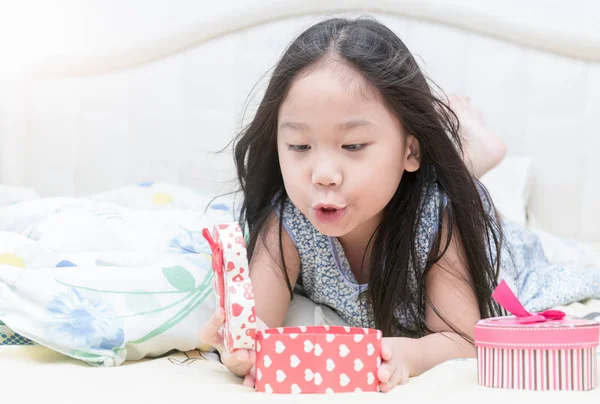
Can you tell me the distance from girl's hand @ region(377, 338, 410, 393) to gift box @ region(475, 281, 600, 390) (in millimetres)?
116

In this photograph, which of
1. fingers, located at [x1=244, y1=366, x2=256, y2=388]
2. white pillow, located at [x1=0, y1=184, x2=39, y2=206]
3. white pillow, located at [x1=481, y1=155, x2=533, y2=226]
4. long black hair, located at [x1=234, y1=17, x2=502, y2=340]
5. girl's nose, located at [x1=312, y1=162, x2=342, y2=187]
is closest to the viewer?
fingers, located at [x1=244, y1=366, x2=256, y2=388]

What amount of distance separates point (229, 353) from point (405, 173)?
50cm

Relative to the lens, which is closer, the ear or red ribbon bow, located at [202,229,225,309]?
red ribbon bow, located at [202,229,225,309]

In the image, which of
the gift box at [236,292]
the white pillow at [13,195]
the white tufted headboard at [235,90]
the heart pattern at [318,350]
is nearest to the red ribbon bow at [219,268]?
the gift box at [236,292]

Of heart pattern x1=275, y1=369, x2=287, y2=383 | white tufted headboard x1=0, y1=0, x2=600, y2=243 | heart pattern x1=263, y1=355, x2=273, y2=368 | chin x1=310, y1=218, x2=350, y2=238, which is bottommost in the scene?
heart pattern x1=275, y1=369, x2=287, y2=383

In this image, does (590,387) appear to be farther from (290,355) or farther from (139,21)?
(139,21)

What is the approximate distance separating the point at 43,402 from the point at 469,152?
1310 mm

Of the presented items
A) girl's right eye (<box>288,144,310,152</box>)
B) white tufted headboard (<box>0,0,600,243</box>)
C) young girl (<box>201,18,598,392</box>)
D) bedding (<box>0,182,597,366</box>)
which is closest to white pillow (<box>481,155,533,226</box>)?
white tufted headboard (<box>0,0,600,243</box>)

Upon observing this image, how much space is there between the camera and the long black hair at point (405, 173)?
3.79ft

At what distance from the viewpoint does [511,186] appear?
6.83 feet

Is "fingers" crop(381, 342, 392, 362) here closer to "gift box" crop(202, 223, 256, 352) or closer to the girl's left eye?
"gift box" crop(202, 223, 256, 352)

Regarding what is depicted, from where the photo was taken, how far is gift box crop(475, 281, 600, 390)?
2.74 ft

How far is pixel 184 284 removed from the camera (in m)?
1.15

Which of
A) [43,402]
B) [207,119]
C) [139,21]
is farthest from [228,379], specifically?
[139,21]
